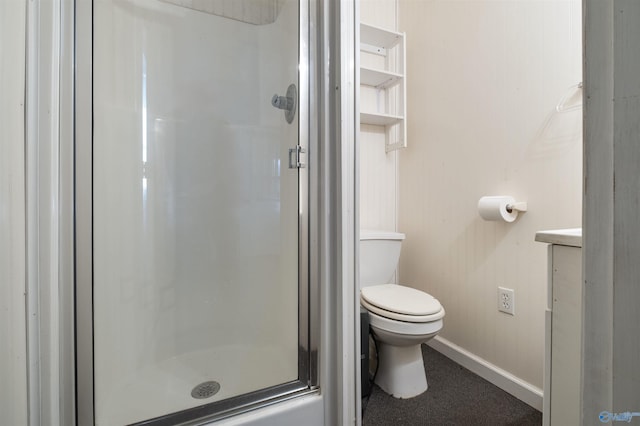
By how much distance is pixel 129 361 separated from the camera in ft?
3.21

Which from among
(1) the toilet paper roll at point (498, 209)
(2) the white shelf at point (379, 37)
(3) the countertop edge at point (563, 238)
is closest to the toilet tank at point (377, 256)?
(1) the toilet paper roll at point (498, 209)

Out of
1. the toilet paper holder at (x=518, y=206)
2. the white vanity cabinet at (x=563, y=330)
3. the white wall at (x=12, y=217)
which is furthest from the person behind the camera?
the toilet paper holder at (x=518, y=206)

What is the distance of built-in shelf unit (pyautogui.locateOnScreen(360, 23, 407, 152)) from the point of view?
1731 mm

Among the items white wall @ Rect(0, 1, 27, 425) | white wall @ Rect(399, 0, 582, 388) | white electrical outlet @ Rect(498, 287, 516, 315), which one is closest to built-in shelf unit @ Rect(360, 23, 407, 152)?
white wall @ Rect(399, 0, 582, 388)

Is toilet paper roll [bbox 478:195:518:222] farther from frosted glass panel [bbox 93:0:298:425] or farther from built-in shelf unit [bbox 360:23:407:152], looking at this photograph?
frosted glass panel [bbox 93:0:298:425]

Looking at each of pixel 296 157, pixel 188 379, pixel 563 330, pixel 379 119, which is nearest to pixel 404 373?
pixel 563 330

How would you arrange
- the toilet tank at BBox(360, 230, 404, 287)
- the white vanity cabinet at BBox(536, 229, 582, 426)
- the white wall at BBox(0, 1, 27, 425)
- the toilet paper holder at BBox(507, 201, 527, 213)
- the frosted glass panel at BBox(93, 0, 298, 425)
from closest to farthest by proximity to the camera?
the white wall at BBox(0, 1, 27, 425) → the white vanity cabinet at BBox(536, 229, 582, 426) → the frosted glass panel at BBox(93, 0, 298, 425) → the toilet paper holder at BBox(507, 201, 527, 213) → the toilet tank at BBox(360, 230, 404, 287)

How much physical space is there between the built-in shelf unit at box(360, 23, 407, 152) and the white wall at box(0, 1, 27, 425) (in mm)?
1434

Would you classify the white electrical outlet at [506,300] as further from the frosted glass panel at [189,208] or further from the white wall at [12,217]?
the white wall at [12,217]

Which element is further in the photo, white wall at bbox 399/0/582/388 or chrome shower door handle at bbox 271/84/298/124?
white wall at bbox 399/0/582/388

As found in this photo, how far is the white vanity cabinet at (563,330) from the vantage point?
2.18 ft

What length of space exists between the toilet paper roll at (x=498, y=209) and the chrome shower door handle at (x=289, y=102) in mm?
949

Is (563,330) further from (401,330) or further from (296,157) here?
(296,157)

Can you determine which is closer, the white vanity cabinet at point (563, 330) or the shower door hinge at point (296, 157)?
the white vanity cabinet at point (563, 330)
